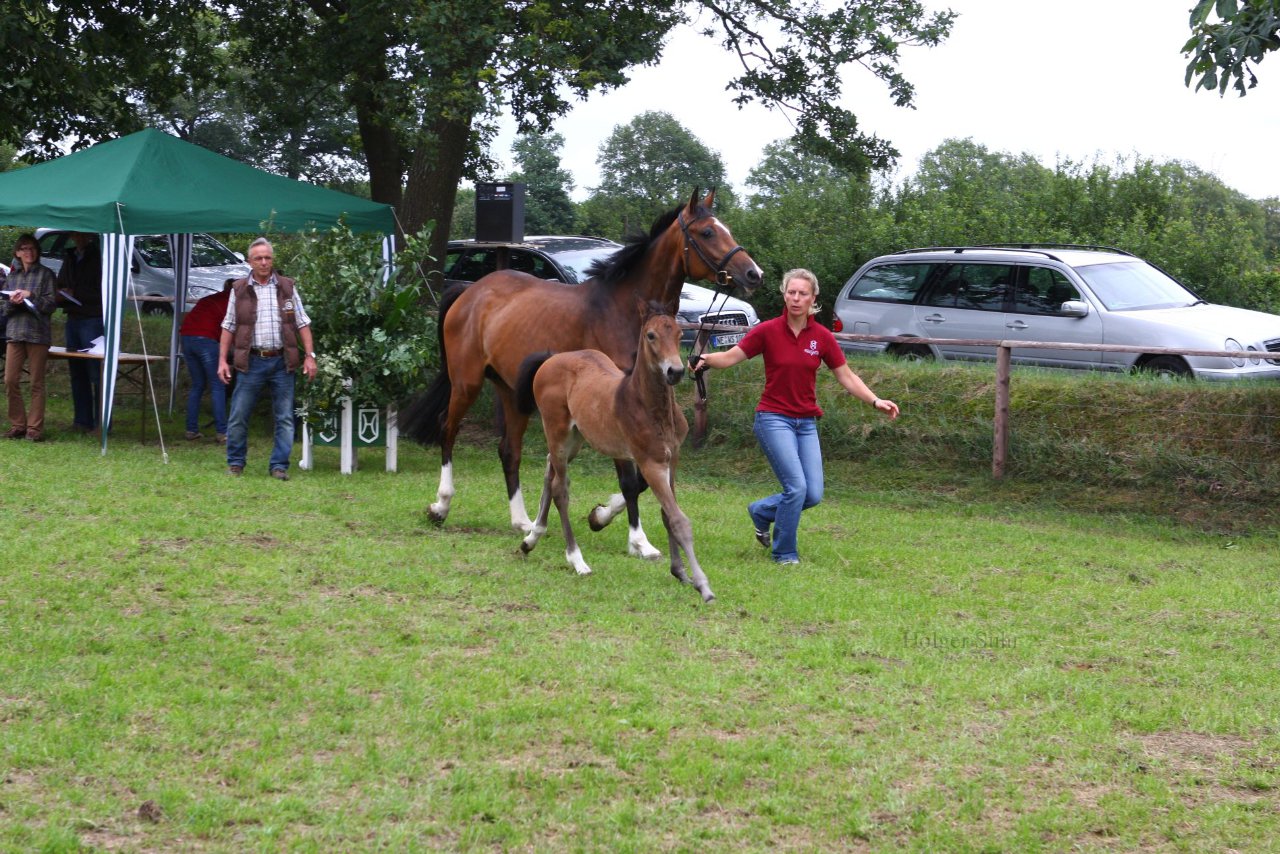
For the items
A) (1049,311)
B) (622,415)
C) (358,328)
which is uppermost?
(1049,311)

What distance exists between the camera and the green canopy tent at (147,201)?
40.1 feet

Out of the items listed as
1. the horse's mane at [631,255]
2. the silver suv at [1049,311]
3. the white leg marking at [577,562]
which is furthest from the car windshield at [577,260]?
the white leg marking at [577,562]

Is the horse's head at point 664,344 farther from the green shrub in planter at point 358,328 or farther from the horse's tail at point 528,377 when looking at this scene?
the green shrub in planter at point 358,328

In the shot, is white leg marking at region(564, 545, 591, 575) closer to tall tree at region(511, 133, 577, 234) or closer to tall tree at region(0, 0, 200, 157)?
tall tree at region(0, 0, 200, 157)

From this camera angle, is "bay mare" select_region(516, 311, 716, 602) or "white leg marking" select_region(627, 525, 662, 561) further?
"white leg marking" select_region(627, 525, 662, 561)

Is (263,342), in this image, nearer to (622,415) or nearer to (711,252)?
(711,252)

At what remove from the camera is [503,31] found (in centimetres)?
1320

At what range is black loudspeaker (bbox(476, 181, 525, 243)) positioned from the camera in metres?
14.3

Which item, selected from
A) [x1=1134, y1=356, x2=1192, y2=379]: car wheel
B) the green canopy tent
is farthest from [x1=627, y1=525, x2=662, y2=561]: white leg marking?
[x1=1134, y1=356, x2=1192, y2=379]: car wheel

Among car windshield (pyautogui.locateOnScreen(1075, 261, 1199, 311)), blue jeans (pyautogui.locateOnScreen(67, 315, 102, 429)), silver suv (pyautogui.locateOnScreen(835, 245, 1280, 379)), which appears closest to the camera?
silver suv (pyautogui.locateOnScreen(835, 245, 1280, 379))

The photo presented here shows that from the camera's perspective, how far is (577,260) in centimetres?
1636

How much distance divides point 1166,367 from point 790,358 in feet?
19.3

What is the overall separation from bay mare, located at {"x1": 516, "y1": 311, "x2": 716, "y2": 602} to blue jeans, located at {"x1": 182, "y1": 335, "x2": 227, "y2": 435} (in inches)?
241

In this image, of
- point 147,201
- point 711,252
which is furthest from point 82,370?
point 711,252
